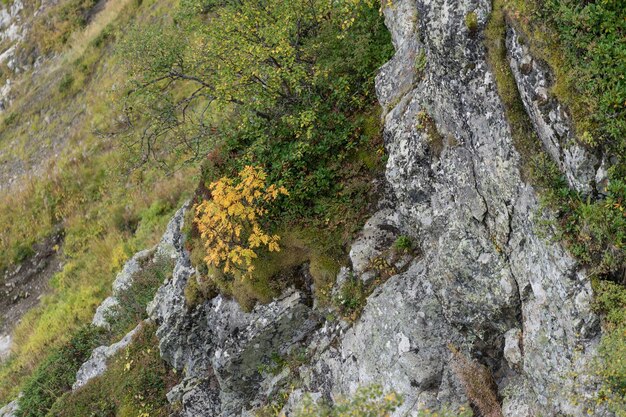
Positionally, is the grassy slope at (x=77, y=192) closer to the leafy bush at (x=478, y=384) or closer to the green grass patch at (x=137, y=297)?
the green grass patch at (x=137, y=297)

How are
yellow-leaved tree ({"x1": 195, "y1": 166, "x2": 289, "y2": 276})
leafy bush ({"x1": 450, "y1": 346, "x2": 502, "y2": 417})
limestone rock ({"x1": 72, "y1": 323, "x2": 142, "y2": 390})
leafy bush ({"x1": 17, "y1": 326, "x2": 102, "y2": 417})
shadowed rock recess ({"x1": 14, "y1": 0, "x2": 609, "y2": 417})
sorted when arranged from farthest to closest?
leafy bush ({"x1": 17, "y1": 326, "x2": 102, "y2": 417}) < limestone rock ({"x1": 72, "y1": 323, "x2": 142, "y2": 390}) < yellow-leaved tree ({"x1": 195, "y1": 166, "x2": 289, "y2": 276}) < leafy bush ({"x1": 450, "y1": 346, "x2": 502, "y2": 417}) < shadowed rock recess ({"x1": 14, "y1": 0, "x2": 609, "y2": 417})

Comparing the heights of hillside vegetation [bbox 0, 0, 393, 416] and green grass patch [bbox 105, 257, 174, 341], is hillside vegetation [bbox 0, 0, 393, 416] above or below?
above

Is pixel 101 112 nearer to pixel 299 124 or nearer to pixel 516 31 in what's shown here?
pixel 299 124

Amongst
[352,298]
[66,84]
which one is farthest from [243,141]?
[66,84]

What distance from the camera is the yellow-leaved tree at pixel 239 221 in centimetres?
948

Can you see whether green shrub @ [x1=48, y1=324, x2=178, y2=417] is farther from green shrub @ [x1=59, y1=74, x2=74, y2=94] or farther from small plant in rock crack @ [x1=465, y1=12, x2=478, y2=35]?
green shrub @ [x1=59, y1=74, x2=74, y2=94]

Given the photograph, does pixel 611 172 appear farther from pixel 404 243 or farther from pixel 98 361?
pixel 98 361

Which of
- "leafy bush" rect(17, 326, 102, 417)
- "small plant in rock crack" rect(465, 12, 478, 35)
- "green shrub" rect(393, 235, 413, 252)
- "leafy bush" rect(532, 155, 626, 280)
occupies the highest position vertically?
"small plant in rock crack" rect(465, 12, 478, 35)

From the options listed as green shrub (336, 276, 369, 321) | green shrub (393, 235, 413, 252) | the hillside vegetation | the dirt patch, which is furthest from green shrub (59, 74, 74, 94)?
green shrub (393, 235, 413, 252)

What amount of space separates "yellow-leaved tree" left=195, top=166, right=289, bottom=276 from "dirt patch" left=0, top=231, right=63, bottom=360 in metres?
13.0

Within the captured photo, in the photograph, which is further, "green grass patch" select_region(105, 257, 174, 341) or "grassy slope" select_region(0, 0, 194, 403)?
"grassy slope" select_region(0, 0, 194, 403)

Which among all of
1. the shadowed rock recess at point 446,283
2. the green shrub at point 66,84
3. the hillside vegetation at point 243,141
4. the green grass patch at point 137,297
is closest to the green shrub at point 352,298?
the shadowed rock recess at point 446,283

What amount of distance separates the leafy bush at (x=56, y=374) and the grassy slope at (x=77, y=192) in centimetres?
122

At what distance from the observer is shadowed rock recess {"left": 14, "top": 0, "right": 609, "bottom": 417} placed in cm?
598
